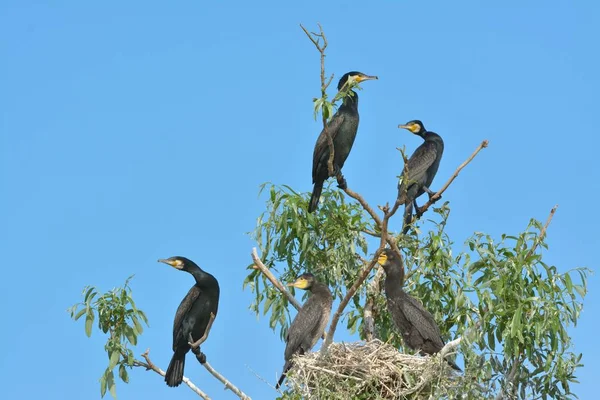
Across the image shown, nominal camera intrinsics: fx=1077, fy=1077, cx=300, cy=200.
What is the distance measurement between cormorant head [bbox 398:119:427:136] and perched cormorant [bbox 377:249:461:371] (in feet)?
10.9

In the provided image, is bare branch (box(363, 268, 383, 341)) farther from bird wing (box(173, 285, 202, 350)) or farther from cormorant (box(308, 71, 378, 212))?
bird wing (box(173, 285, 202, 350))

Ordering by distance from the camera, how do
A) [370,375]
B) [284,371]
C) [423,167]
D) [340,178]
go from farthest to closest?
[423,167], [340,178], [284,371], [370,375]

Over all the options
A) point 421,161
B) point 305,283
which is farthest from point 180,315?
point 421,161

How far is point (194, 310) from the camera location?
10.6m

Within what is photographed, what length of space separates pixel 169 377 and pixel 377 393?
8.82 ft

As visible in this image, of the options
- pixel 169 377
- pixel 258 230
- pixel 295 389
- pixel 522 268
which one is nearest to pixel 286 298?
pixel 258 230

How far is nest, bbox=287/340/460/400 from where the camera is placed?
8148 millimetres

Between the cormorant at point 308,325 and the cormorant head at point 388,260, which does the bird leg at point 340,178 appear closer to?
the cormorant head at point 388,260

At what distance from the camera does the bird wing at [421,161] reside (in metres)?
11.2

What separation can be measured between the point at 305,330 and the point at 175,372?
1.79 meters

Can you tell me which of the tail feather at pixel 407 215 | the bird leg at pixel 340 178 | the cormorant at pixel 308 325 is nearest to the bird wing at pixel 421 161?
the tail feather at pixel 407 215

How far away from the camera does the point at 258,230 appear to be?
1024 centimetres

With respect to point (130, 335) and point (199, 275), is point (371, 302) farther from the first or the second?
point (130, 335)

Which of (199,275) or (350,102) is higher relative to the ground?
(350,102)
